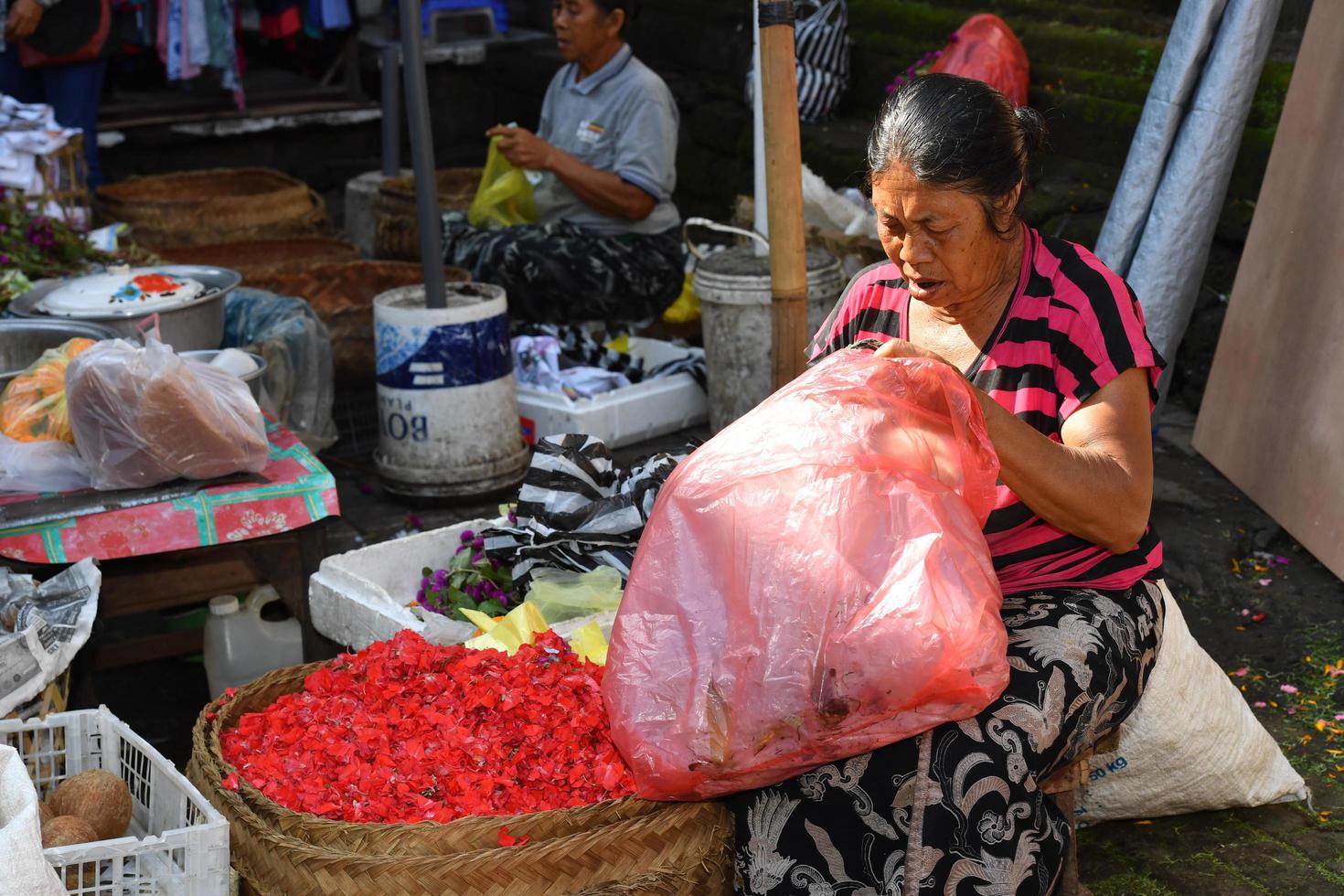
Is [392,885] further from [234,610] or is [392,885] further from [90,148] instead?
[90,148]

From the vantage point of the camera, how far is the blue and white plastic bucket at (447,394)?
3.97 meters

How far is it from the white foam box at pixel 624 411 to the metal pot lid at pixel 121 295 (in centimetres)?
116

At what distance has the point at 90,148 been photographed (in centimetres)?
618

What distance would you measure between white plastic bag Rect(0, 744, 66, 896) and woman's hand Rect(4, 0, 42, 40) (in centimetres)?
480

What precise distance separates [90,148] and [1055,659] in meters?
5.55

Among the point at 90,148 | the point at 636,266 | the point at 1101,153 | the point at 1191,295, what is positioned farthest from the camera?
the point at 90,148

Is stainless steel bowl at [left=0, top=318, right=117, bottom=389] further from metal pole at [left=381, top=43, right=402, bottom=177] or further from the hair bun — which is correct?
metal pole at [left=381, top=43, right=402, bottom=177]

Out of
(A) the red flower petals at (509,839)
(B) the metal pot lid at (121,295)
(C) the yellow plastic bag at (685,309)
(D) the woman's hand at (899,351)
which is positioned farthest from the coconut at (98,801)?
(C) the yellow plastic bag at (685,309)

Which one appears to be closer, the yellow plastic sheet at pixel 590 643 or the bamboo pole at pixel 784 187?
the yellow plastic sheet at pixel 590 643

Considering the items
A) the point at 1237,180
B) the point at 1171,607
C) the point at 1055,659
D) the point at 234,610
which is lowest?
the point at 234,610

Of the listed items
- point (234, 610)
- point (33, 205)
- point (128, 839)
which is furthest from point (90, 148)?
point (128, 839)

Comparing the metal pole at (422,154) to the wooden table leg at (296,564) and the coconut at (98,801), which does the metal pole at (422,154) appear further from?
the coconut at (98,801)

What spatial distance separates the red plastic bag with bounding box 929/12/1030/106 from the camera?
5234 mm

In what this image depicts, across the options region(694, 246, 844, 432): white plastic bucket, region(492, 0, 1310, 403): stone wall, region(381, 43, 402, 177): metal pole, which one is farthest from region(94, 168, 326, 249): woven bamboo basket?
region(492, 0, 1310, 403): stone wall
